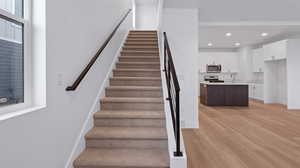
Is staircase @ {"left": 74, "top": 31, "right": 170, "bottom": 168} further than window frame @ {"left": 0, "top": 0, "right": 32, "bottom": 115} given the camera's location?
Yes

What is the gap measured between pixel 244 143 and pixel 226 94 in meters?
4.32

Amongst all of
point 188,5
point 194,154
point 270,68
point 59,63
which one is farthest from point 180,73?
point 270,68

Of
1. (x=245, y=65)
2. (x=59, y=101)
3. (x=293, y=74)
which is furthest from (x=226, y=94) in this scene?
(x=59, y=101)

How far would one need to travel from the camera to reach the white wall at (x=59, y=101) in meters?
1.32

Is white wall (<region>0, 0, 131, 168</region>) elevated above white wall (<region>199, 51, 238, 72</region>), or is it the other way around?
white wall (<region>199, 51, 238, 72</region>)

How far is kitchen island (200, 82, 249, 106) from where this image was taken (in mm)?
7345

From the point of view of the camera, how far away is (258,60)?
890 centimetres

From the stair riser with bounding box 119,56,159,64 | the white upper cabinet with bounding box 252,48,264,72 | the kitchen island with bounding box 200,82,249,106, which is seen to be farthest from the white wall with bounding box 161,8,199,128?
the white upper cabinet with bounding box 252,48,264,72

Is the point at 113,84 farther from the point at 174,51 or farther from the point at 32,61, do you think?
the point at 32,61

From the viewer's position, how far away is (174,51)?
172 inches

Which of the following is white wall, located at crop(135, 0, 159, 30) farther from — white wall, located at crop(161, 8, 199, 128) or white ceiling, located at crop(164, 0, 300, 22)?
white wall, located at crop(161, 8, 199, 128)

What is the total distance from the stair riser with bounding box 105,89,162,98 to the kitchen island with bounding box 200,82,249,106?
4.68 m

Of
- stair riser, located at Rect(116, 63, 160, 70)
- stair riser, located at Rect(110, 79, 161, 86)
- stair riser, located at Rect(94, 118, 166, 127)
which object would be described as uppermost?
stair riser, located at Rect(116, 63, 160, 70)

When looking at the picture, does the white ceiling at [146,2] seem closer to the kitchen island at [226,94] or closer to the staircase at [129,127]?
the kitchen island at [226,94]
